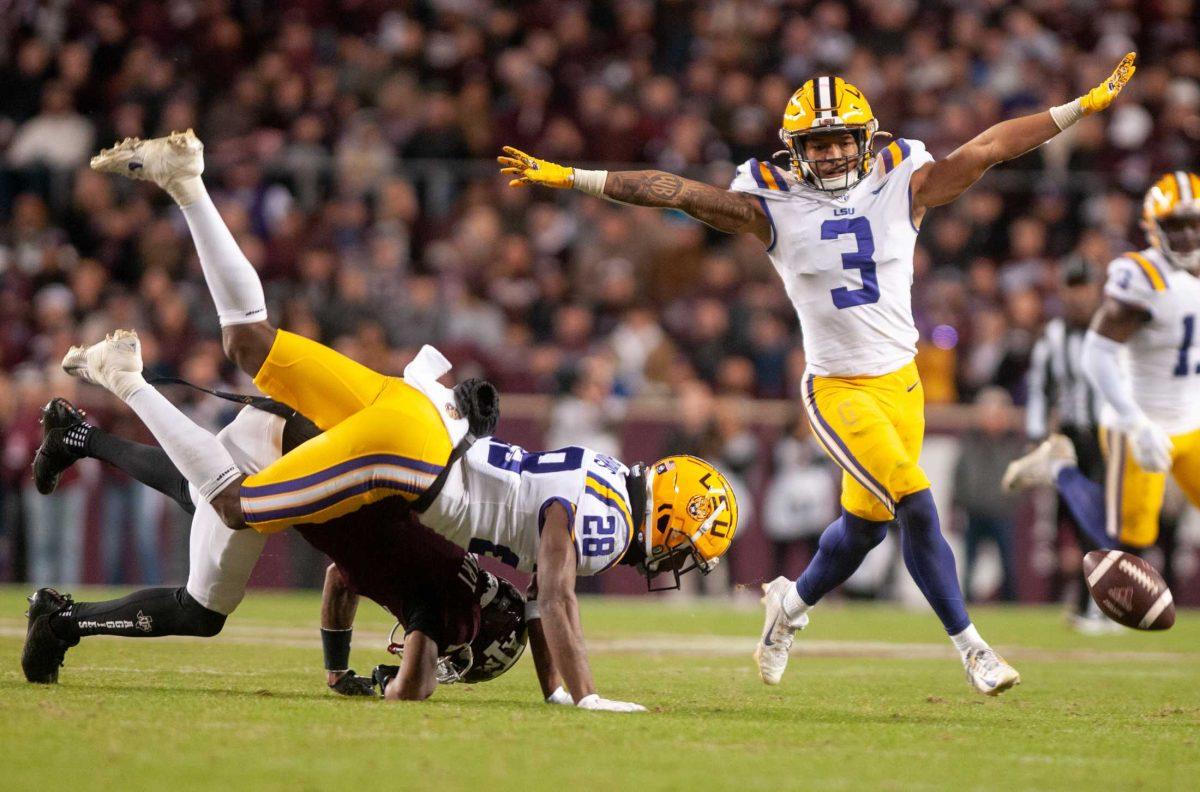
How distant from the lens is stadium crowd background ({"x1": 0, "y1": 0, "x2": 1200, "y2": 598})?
1228 centimetres

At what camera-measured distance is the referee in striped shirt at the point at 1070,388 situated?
10.2 m

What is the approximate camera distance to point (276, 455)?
5844mm

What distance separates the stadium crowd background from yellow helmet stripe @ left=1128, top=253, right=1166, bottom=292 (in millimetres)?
4712

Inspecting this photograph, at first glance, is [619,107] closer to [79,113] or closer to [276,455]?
[79,113]

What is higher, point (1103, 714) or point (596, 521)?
point (596, 521)

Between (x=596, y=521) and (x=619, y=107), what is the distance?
30.8 ft

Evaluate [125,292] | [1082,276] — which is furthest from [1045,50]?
[125,292]

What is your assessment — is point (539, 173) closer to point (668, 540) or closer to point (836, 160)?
point (836, 160)

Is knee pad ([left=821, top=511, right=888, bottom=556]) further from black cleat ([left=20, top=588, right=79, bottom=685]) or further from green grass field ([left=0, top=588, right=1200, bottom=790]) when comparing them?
black cleat ([left=20, top=588, right=79, bottom=685])

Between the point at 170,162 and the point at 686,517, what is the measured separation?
6.86 ft

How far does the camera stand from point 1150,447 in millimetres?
7523

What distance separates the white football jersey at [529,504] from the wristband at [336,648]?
0.59 metres

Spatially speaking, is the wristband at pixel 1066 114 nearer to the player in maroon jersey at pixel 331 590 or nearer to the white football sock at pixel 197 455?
the player in maroon jersey at pixel 331 590

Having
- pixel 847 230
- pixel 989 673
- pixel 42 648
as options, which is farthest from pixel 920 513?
pixel 42 648
